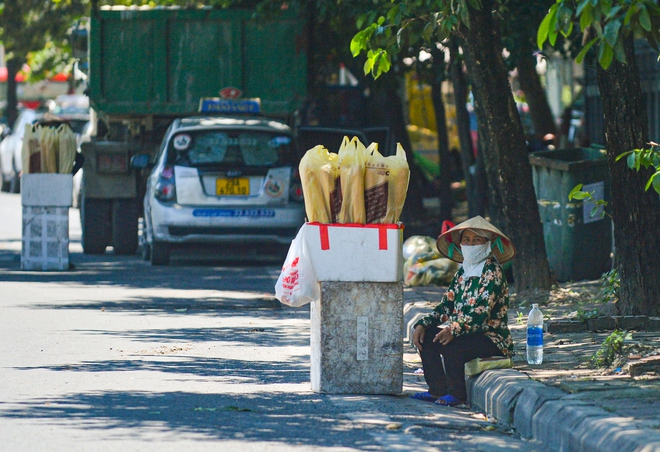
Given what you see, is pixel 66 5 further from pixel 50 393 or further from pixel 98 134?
pixel 50 393

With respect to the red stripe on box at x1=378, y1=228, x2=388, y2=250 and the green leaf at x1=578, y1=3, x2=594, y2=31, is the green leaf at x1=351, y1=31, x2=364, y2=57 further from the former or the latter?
the green leaf at x1=578, y1=3, x2=594, y2=31

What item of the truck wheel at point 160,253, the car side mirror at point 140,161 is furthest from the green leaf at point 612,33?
the car side mirror at point 140,161

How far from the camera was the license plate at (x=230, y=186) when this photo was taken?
1386 cm

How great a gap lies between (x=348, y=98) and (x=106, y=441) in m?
17.6

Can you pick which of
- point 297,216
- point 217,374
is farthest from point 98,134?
point 217,374

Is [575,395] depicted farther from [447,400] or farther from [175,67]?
[175,67]

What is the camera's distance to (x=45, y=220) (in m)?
13.7

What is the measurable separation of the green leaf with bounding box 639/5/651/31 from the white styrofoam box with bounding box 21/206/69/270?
9438 mm

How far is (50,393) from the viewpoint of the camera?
704 centimetres

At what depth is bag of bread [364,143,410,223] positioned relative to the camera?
23.7 feet

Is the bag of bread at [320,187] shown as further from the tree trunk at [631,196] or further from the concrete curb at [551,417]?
the tree trunk at [631,196]

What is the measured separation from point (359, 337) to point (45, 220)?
24.1ft

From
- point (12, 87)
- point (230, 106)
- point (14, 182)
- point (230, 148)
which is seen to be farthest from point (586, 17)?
point (12, 87)

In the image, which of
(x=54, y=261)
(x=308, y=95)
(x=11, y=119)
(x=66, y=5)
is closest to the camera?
(x=54, y=261)
